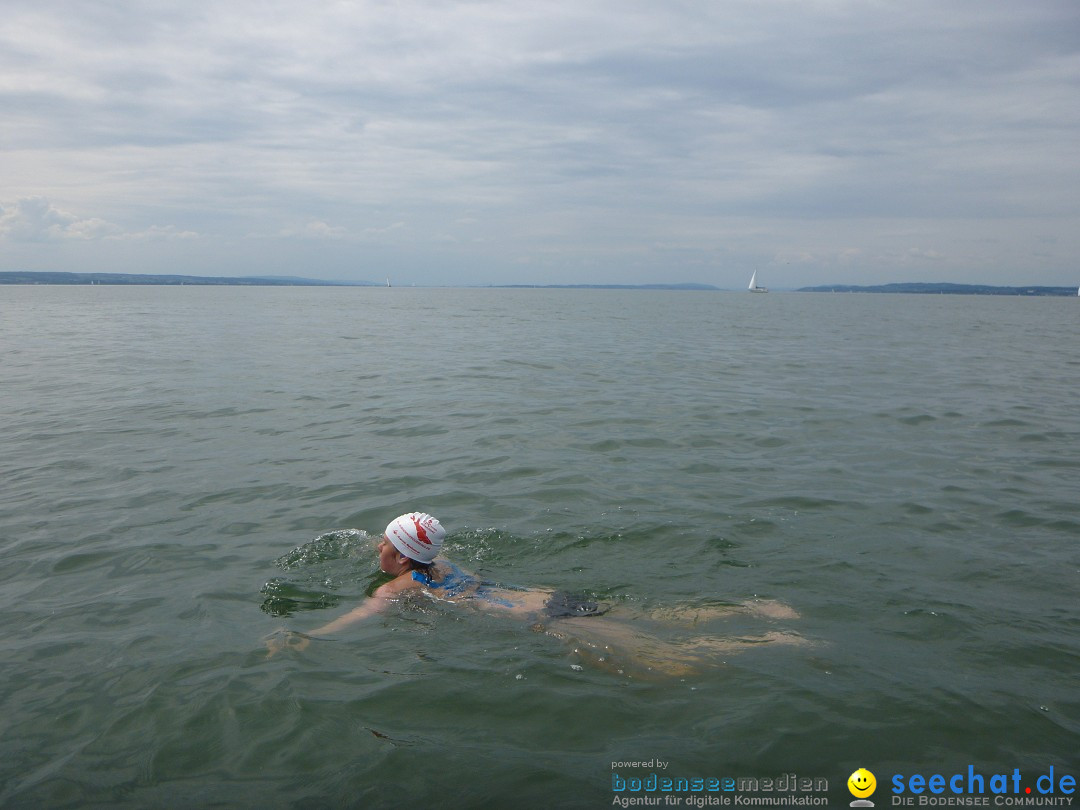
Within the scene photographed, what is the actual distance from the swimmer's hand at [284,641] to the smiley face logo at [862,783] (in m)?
4.79

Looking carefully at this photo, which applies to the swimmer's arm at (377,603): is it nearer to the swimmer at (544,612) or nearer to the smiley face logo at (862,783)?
the swimmer at (544,612)

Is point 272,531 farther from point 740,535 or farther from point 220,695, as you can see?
point 740,535

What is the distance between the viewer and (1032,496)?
34.2ft

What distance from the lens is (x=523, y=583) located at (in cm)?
796

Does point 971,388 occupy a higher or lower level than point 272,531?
higher

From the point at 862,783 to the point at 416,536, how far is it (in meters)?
4.51

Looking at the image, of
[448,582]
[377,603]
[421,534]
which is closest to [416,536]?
[421,534]

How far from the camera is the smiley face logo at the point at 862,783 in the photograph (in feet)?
15.4

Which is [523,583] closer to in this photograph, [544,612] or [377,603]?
[544,612]

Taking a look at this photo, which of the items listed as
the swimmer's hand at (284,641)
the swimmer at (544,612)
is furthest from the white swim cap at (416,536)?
the swimmer's hand at (284,641)

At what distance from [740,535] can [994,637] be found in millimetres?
3119

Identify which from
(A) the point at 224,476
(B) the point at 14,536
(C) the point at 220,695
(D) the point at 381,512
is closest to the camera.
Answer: (C) the point at 220,695

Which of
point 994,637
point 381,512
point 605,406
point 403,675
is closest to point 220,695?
point 403,675

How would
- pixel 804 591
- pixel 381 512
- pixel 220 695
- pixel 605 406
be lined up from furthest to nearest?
1. pixel 605 406
2. pixel 381 512
3. pixel 804 591
4. pixel 220 695
